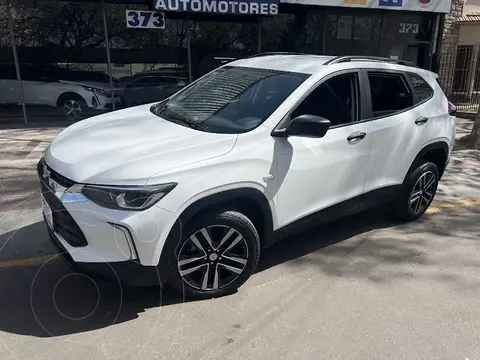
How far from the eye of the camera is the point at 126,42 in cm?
1108

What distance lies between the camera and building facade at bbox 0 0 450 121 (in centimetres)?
1054

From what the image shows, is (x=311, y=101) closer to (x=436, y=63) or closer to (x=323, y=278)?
(x=323, y=278)

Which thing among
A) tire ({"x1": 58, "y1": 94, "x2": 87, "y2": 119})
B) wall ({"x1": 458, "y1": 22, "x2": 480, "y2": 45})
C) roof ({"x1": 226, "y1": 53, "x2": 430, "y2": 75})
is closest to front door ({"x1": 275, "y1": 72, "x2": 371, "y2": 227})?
roof ({"x1": 226, "y1": 53, "x2": 430, "y2": 75})

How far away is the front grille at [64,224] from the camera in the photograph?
280cm

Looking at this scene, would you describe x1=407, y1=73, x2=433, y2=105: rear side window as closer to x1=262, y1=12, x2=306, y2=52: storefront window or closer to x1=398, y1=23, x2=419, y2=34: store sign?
x1=262, y1=12, x2=306, y2=52: storefront window

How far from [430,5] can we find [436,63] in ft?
7.42

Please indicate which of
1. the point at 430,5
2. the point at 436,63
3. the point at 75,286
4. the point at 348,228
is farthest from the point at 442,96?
the point at 436,63

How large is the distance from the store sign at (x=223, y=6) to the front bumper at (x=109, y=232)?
8211 millimetres

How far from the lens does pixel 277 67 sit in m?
3.96

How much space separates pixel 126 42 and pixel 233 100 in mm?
8422

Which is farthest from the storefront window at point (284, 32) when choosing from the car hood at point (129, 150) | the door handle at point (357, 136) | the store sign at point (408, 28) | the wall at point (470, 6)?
the car hood at point (129, 150)

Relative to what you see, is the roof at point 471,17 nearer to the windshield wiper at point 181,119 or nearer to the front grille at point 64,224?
the windshield wiper at point 181,119

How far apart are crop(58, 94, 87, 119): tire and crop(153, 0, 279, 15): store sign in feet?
10.6

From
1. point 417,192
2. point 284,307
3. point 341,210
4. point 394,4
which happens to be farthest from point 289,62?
point 394,4
